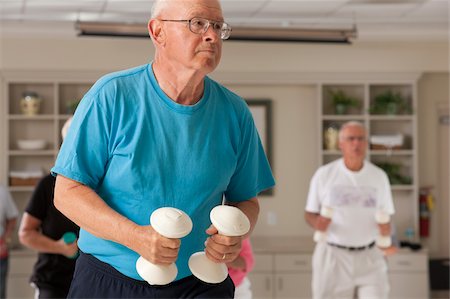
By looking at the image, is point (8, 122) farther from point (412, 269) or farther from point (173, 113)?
point (173, 113)

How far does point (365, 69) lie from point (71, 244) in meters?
4.54

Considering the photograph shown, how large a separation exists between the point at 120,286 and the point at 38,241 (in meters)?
2.40

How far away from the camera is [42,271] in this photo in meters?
4.22

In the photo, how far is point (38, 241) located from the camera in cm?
413

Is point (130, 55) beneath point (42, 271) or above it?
above

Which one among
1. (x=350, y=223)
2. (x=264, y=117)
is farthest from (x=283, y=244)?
(x=350, y=223)

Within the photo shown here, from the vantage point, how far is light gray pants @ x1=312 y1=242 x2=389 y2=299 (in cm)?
551

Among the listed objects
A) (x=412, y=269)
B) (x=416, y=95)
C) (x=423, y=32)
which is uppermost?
(x=423, y=32)

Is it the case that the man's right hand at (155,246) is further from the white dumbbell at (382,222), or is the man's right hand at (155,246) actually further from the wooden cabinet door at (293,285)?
the wooden cabinet door at (293,285)

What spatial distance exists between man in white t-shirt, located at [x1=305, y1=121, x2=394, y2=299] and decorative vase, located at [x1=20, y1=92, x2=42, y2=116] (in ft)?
10.5

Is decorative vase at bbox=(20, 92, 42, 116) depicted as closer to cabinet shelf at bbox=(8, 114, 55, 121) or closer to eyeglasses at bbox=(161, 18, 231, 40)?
cabinet shelf at bbox=(8, 114, 55, 121)

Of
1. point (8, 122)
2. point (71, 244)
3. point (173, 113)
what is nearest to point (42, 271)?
point (71, 244)

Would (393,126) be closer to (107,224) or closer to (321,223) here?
(321,223)

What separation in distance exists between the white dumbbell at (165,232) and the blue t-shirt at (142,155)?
0.32ft
